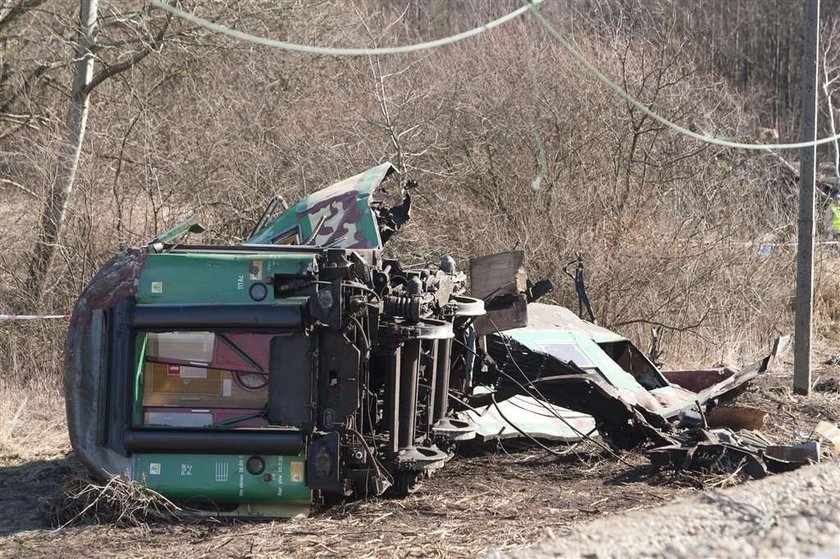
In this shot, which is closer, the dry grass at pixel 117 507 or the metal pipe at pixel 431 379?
the dry grass at pixel 117 507

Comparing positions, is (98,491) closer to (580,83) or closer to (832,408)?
(832,408)

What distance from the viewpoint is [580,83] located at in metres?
17.4

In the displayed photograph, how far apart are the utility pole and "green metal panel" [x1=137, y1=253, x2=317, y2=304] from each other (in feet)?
26.1

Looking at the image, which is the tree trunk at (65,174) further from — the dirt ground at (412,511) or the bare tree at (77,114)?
the dirt ground at (412,511)

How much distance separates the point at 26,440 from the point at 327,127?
8877 mm

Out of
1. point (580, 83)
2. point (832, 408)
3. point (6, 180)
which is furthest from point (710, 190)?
point (6, 180)

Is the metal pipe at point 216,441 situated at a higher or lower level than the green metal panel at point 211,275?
lower

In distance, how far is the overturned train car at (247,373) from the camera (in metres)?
6.94

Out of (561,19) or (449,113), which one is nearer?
(449,113)

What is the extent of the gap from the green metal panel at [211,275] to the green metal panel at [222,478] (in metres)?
1.00

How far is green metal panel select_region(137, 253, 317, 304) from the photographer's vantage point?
23.1 feet

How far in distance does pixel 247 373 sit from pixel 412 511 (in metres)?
1.40

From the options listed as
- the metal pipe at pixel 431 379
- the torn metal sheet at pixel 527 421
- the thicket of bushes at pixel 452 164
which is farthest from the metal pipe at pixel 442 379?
the thicket of bushes at pixel 452 164

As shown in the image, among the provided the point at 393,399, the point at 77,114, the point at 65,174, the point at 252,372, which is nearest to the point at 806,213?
the point at 393,399
